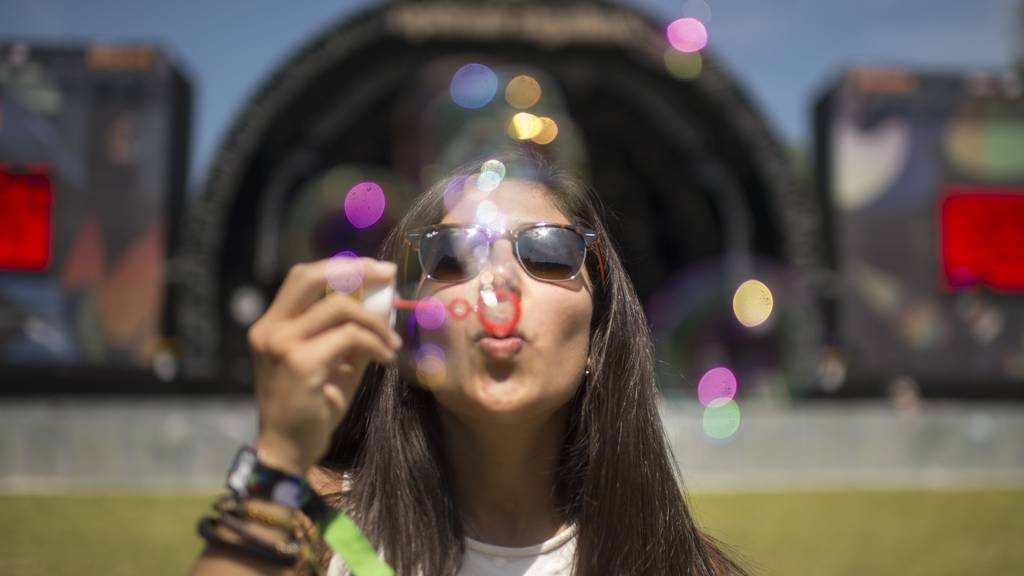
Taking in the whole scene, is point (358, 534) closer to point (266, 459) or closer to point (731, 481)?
point (266, 459)

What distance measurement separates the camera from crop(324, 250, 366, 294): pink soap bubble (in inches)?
37.8

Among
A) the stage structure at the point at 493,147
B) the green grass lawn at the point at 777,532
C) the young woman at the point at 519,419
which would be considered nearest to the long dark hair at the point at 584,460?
the young woman at the point at 519,419

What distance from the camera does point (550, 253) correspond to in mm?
1438

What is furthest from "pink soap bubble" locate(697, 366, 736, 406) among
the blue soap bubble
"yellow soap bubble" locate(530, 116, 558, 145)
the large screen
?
"yellow soap bubble" locate(530, 116, 558, 145)

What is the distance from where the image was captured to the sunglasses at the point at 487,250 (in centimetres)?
140

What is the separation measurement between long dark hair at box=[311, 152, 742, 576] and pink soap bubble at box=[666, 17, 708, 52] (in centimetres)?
1573

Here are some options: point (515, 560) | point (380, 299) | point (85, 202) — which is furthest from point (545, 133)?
point (85, 202)

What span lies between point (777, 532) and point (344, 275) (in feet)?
21.5

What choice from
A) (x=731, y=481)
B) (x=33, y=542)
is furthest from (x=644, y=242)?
(x=33, y=542)

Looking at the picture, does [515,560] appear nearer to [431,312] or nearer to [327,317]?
[431,312]

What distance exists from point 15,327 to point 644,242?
14.6 meters

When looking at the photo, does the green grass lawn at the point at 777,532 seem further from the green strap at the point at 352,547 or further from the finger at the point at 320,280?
the finger at the point at 320,280

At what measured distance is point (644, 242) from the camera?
22297mm

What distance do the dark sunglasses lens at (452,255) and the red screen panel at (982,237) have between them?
1701 cm
